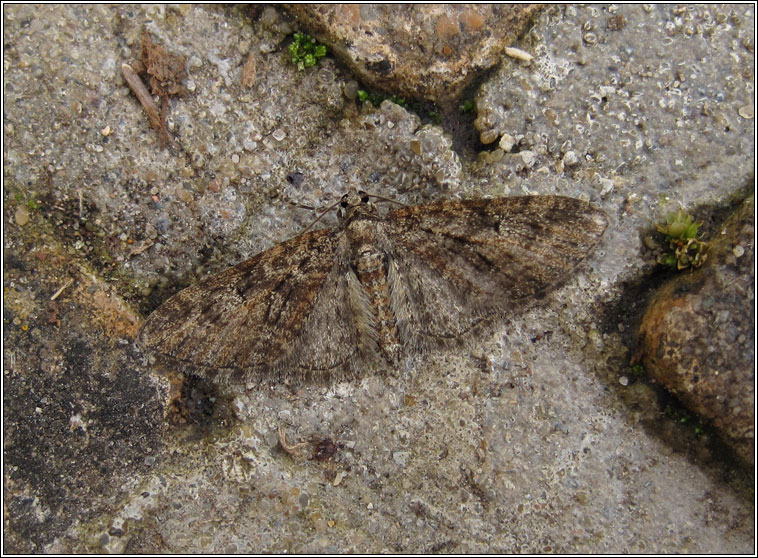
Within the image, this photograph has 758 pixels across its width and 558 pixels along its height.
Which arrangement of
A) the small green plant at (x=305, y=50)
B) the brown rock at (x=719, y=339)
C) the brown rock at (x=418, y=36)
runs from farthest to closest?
the small green plant at (x=305, y=50) → the brown rock at (x=418, y=36) → the brown rock at (x=719, y=339)

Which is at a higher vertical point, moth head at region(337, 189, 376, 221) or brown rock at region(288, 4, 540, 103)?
brown rock at region(288, 4, 540, 103)

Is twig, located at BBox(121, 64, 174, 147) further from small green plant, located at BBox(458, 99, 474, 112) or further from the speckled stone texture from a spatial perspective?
small green plant, located at BBox(458, 99, 474, 112)

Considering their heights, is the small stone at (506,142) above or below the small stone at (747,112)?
above

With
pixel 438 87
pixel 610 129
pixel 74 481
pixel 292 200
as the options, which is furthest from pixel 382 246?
pixel 74 481

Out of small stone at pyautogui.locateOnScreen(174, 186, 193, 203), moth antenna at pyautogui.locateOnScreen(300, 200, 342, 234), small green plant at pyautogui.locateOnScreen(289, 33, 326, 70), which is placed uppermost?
small green plant at pyautogui.locateOnScreen(289, 33, 326, 70)

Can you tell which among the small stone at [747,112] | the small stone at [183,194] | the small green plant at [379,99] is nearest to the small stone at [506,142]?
the small green plant at [379,99]

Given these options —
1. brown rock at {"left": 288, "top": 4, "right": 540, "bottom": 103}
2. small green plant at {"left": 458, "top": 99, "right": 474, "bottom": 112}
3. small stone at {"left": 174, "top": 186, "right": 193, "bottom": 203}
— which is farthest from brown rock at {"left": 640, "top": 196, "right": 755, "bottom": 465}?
small stone at {"left": 174, "top": 186, "right": 193, "bottom": 203}

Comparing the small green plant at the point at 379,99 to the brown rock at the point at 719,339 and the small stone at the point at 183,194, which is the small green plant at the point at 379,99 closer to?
the small stone at the point at 183,194
